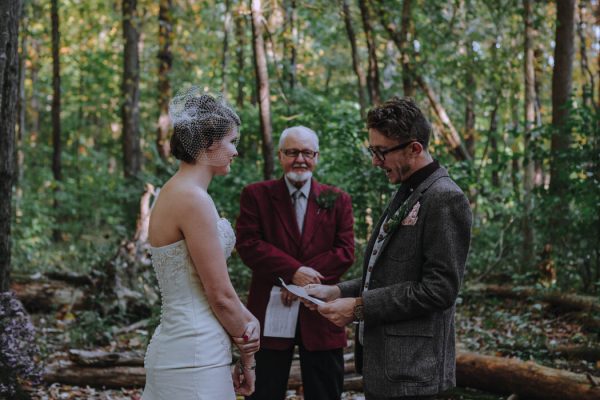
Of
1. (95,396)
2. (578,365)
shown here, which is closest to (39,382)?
(95,396)

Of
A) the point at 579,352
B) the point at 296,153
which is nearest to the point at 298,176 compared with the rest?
the point at 296,153

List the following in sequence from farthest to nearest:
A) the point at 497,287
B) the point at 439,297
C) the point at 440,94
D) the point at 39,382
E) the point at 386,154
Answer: the point at 440,94 < the point at 497,287 < the point at 39,382 < the point at 386,154 < the point at 439,297

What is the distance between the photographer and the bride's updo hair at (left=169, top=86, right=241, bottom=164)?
10.3ft

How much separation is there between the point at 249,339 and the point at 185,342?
300 mm

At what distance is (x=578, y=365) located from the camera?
664cm

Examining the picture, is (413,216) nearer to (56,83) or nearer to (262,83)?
(262,83)

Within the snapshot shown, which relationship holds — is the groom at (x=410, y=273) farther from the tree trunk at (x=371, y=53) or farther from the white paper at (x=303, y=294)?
the tree trunk at (x=371, y=53)

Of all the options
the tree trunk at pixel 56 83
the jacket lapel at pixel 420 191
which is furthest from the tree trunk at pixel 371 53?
the jacket lapel at pixel 420 191

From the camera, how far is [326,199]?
4.77m

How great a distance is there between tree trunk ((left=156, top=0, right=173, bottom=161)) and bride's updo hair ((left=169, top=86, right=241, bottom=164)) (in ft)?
37.4

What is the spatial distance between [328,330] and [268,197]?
959mm

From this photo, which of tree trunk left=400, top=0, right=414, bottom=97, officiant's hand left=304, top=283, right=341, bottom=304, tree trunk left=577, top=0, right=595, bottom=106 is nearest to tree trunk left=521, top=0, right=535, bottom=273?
tree trunk left=577, top=0, right=595, bottom=106

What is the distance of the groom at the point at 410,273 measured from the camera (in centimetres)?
284

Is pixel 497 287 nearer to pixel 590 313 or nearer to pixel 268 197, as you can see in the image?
pixel 590 313
